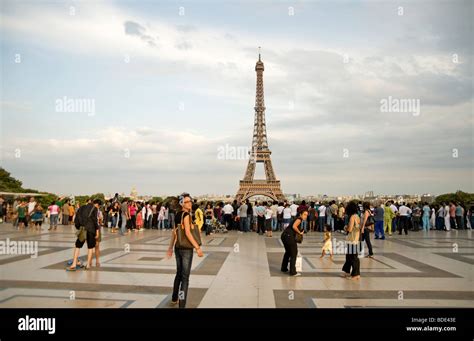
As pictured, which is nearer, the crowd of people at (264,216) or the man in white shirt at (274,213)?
the crowd of people at (264,216)

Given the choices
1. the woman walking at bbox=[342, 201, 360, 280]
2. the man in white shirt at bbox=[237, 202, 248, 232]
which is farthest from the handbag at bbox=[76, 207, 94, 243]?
the man in white shirt at bbox=[237, 202, 248, 232]

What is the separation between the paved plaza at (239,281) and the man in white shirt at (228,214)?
9.59 metres

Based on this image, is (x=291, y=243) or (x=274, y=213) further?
(x=274, y=213)

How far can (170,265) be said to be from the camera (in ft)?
34.1

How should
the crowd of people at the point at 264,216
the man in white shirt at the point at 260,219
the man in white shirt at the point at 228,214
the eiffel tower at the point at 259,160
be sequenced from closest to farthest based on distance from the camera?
the crowd of people at the point at 264,216 → the man in white shirt at the point at 260,219 → the man in white shirt at the point at 228,214 → the eiffel tower at the point at 259,160

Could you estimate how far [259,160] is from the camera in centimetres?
7000

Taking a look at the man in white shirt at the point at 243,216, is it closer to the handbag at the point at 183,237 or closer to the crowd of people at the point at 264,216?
the crowd of people at the point at 264,216

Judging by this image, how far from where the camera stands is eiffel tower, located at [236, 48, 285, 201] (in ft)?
213

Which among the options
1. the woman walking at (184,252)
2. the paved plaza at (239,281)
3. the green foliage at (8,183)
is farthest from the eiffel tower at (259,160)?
the woman walking at (184,252)

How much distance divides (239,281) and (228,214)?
14.5m

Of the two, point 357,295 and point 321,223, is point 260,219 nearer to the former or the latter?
point 321,223

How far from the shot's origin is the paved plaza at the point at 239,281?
6758mm

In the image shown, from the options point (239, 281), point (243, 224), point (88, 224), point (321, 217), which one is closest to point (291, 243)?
point (239, 281)
